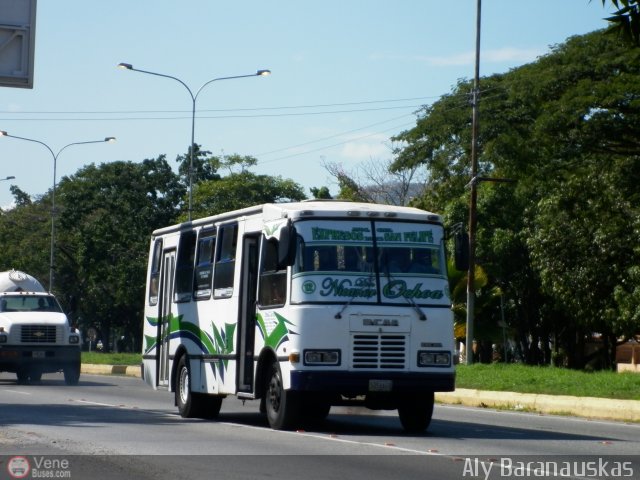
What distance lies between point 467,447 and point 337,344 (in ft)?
7.68

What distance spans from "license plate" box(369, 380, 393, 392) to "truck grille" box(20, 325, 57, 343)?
17.9m

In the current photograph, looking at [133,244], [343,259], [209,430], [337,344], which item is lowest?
[209,430]

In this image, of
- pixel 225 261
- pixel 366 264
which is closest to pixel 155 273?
pixel 225 261

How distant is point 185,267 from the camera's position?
20031 millimetres

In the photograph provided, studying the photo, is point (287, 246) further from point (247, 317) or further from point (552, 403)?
point (552, 403)

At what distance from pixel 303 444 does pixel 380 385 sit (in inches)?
69.8

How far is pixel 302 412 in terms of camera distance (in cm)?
1608

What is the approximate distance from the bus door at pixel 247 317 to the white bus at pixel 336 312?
0.01 m

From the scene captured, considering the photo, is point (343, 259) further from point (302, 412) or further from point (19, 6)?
point (19, 6)

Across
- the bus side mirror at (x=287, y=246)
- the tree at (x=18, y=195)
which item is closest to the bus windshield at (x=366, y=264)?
the bus side mirror at (x=287, y=246)

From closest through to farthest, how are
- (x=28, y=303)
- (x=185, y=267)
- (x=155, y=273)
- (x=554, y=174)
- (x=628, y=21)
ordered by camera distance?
1. (x=628, y=21)
2. (x=185, y=267)
3. (x=155, y=273)
4. (x=28, y=303)
5. (x=554, y=174)

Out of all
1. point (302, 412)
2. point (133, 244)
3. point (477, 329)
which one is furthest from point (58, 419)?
point (133, 244)

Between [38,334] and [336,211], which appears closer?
[336,211]

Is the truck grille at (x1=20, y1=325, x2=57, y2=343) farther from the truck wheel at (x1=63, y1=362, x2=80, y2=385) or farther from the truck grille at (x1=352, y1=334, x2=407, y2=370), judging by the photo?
the truck grille at (x1=352, y1=334, x2=407, y2=370)
